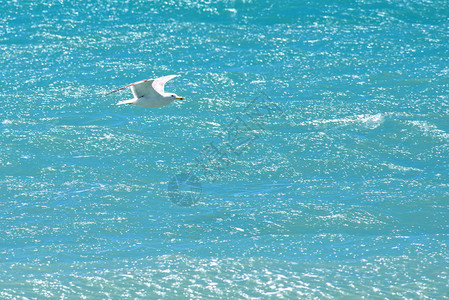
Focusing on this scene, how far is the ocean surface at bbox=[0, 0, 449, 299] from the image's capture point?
557 inches

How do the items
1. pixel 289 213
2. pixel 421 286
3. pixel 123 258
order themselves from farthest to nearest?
pixel 289 213 → pixel 123 258 → pixel 421 286

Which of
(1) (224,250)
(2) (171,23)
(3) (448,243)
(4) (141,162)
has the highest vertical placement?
(2) (171,23)

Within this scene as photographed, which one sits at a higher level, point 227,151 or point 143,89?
point 227,151

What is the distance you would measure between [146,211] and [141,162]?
267 cm

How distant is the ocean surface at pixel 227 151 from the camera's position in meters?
14.1

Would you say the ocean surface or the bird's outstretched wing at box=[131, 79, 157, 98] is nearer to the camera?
the ocean surface

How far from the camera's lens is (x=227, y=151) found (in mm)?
19453

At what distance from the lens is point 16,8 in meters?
29.9

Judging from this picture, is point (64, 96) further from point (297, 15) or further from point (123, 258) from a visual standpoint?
point (297, 15)

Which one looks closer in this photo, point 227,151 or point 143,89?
point 143,89

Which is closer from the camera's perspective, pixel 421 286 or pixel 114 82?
pixel 421 286

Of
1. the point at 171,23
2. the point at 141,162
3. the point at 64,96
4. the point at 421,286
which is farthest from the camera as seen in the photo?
the point at 171,23

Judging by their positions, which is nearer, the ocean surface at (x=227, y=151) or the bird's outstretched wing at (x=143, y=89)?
the ocean surface at (x=227, y=151)

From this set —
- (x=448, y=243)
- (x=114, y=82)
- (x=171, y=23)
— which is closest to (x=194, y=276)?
(x=448, y=243)
